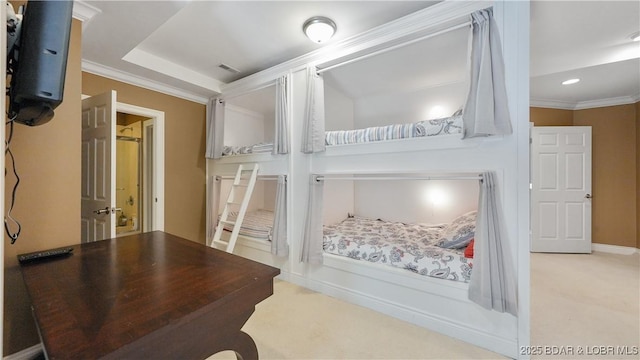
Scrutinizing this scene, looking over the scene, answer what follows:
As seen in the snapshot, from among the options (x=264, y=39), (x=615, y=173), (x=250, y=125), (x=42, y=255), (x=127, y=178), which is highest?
(x=264, y=39)

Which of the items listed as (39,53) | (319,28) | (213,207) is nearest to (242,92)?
(319,28)

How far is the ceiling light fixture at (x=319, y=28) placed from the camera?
6.89 feet

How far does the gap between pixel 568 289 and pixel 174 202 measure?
467cm

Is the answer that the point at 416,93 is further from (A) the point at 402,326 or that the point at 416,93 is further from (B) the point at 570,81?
(A) the point at 402,326

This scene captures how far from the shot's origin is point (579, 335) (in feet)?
6.08

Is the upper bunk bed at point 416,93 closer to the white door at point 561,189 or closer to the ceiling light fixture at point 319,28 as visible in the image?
the ceiling light fixture at point 319,28

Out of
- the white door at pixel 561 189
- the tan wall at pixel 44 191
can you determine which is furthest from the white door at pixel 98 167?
the white door at pixel 561 189

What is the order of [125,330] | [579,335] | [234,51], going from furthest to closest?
[234,51]
[579,335]
[125,330]

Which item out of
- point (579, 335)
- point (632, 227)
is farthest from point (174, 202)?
point (632, 227)

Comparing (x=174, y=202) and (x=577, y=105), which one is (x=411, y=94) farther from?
(x=174, y=202)

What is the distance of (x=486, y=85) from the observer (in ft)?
5.44

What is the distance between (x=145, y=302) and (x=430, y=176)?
7.15 ft

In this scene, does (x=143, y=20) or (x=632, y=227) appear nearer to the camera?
(x=143, y=20)

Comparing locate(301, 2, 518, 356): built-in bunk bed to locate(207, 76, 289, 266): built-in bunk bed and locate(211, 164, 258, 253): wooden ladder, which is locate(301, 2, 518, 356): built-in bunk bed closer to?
locate(207, 76, 289, 266): built-in bunk bed
